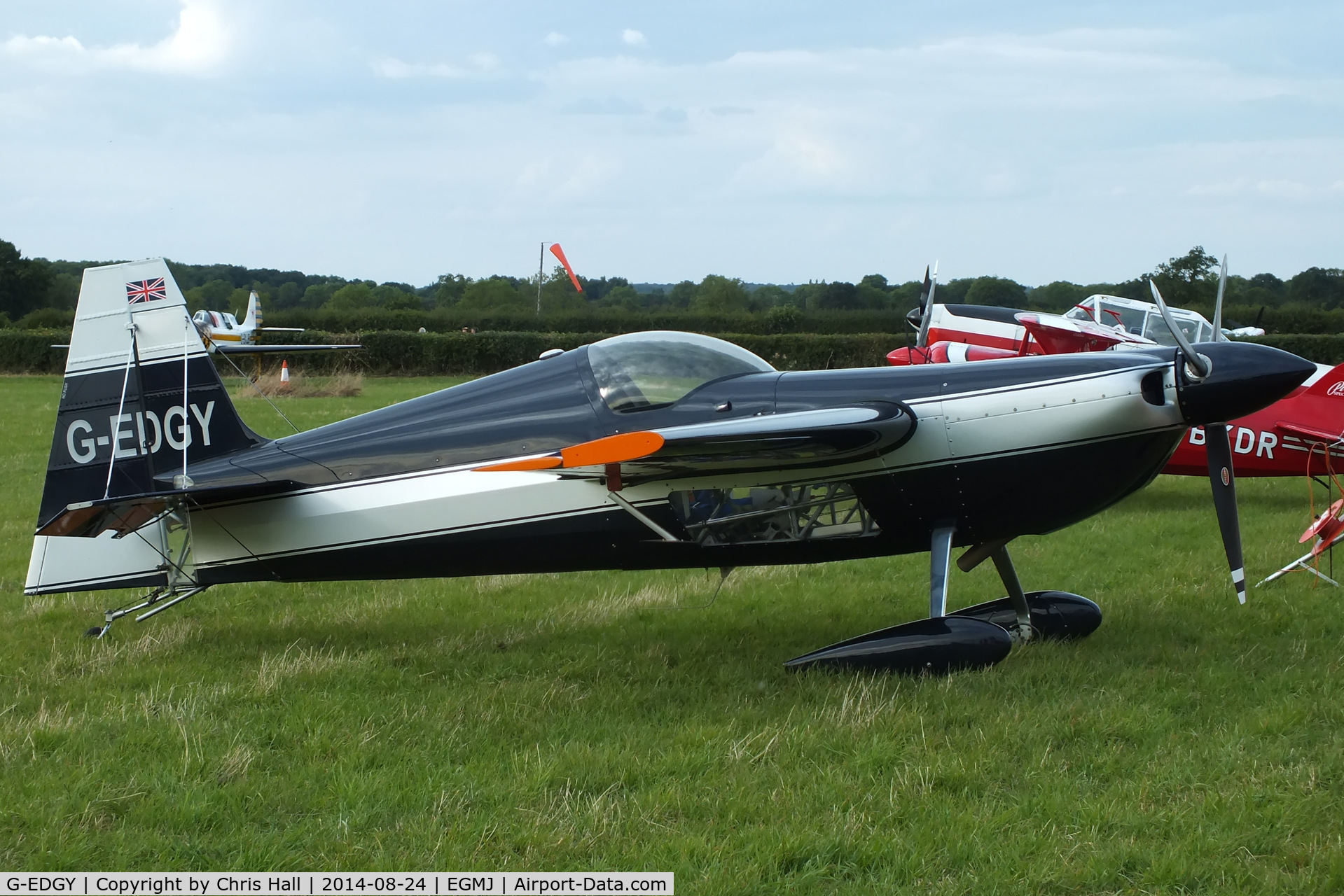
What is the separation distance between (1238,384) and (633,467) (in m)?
3.25

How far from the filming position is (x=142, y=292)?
22.7ft

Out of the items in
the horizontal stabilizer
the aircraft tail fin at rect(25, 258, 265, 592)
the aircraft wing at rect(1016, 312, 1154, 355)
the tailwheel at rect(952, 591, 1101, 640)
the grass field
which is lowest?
the grass field

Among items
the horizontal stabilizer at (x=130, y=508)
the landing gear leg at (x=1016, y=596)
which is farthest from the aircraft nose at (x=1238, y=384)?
the horizontal stabilizer at (x=130, y=508)

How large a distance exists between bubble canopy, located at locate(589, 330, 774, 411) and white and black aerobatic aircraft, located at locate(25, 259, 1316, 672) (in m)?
0.02

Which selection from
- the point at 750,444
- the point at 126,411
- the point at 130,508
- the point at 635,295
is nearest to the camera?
the point at 750,444

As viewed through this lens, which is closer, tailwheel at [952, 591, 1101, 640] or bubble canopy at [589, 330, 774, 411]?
bubble canopy at [589, 330, 774, 411]

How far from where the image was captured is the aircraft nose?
5.65 meters

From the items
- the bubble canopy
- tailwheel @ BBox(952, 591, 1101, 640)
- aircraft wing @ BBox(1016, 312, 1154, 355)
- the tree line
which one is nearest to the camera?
the bubble canopy

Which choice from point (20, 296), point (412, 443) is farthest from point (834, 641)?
point (20, 296)

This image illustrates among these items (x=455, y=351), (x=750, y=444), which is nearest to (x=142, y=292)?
(x=750, y=444)

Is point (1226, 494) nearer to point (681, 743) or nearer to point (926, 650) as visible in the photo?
point (926, 650)

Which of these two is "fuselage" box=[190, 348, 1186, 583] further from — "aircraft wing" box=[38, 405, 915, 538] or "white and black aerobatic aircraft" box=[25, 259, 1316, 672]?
"aircraft wing" box=[38, 405, 915, 538]

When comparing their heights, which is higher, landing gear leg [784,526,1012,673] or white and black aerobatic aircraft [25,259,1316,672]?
white and black aerobatic aircraft [25,259,1316,672]

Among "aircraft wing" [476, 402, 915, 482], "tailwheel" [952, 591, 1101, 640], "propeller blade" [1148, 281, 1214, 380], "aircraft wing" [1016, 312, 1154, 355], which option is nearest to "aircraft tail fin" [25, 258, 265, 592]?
"aircraft wing" [476, 402, 915, 482]
